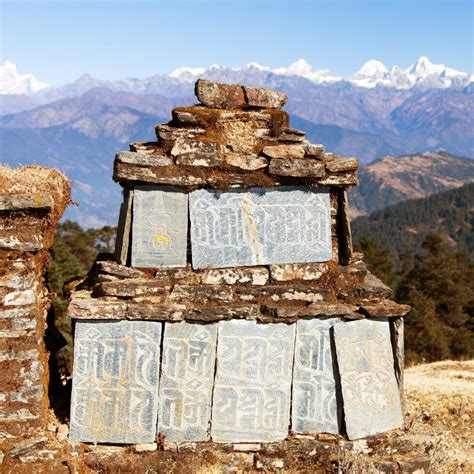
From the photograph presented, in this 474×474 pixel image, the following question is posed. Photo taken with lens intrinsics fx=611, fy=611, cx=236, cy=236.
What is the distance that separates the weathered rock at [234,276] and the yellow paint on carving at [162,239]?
0.64 m

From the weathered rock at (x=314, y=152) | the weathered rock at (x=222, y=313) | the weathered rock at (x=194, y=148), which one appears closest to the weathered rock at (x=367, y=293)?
the weathered rock at (x=222, y=313)

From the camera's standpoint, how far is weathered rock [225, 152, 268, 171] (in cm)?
842

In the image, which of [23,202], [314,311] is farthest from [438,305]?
[23,202]

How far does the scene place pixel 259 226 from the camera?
8.60 metres

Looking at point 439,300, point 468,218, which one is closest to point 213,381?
point 439,300

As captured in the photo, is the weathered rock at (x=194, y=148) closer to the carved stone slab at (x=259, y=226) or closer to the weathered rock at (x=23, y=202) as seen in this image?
the carved stone slab at (x=259, y=226)

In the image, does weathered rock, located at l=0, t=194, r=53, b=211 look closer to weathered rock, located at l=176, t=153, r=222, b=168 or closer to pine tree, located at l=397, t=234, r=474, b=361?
weathered rock, located at l=176, t=153, r=222, b=168

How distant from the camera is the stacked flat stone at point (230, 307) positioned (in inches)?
324

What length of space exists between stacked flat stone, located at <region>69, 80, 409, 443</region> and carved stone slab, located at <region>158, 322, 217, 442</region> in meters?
0.02

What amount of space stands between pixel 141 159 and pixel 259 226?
1.87 m

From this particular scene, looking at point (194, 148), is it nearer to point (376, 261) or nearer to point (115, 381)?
point (115, 381)

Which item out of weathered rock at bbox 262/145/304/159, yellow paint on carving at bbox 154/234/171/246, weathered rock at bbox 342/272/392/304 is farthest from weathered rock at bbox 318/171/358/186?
yellow paint on carving at bbox 154/234/171/246

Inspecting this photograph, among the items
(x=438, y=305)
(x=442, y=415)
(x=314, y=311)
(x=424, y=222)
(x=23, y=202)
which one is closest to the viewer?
(x=23, y=202)

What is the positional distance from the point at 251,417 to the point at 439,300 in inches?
1236
